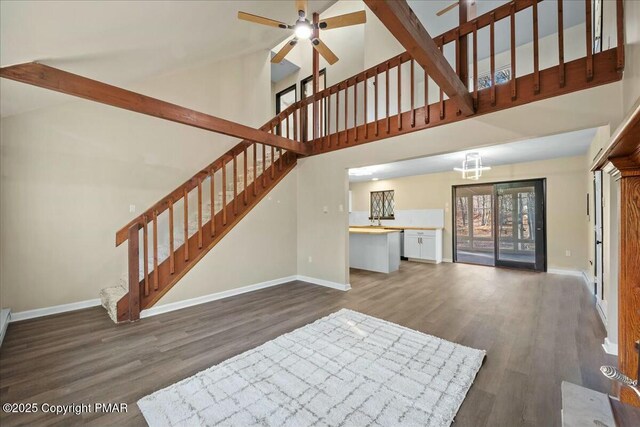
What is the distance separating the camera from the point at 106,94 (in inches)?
97.0

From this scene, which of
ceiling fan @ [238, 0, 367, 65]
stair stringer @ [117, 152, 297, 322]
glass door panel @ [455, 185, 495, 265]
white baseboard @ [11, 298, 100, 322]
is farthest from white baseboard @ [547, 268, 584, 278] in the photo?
white baseboard @ [11, 298, 100, 322]

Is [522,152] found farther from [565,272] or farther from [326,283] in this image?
[326,283]

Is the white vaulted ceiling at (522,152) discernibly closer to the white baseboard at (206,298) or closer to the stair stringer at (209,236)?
the stair stringer at (209,236)

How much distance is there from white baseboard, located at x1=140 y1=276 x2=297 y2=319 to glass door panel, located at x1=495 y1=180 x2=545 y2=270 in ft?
16.8

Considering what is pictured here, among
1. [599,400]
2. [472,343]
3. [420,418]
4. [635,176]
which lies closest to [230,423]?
[420,418]

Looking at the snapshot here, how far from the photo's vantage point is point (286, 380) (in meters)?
1.99

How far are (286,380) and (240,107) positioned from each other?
208 inches

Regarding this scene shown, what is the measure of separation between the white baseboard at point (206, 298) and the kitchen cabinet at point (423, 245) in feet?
12.1

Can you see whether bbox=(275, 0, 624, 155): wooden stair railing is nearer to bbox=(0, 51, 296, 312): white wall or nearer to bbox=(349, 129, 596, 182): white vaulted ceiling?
bbox=(349, 129, 596, 182): white vaulted ceiling

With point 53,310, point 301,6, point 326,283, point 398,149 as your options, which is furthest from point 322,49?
point 53,310

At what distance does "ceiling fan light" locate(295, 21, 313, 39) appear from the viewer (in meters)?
3.12

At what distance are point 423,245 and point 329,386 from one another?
5.65 metres

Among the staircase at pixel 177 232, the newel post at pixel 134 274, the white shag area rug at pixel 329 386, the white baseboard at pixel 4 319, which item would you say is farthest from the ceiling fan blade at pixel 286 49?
the white baseboard at pixel 4 319

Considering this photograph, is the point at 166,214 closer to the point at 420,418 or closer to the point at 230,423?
the point at 230,423
